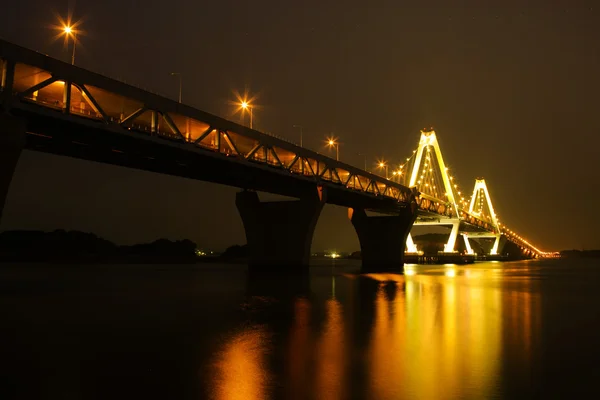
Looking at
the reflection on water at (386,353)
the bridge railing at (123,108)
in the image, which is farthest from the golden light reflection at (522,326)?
the bridge railing at (123,108)

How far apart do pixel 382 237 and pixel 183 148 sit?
4592 centimetres

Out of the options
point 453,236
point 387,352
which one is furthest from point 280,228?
point 453,236

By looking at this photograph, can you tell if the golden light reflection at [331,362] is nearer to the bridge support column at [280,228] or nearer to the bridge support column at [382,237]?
the bridge support column at [280,228]

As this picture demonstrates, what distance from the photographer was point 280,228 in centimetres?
5559

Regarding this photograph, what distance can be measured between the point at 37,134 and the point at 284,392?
103 ft

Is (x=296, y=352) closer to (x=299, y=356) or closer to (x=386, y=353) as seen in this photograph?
(x=299, y=356)

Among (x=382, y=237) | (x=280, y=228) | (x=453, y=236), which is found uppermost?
(x=453, y=236)

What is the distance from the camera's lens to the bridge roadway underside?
96.9 feet

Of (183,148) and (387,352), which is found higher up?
(183,148)

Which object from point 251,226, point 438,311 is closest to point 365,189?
point 251,226

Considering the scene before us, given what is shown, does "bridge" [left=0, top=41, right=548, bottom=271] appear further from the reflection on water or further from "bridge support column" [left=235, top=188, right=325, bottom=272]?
the reflection on water

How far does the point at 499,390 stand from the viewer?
8.61 m

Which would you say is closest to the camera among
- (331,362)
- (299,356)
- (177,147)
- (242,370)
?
(242,370)

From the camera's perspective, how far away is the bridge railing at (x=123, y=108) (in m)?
27.5
